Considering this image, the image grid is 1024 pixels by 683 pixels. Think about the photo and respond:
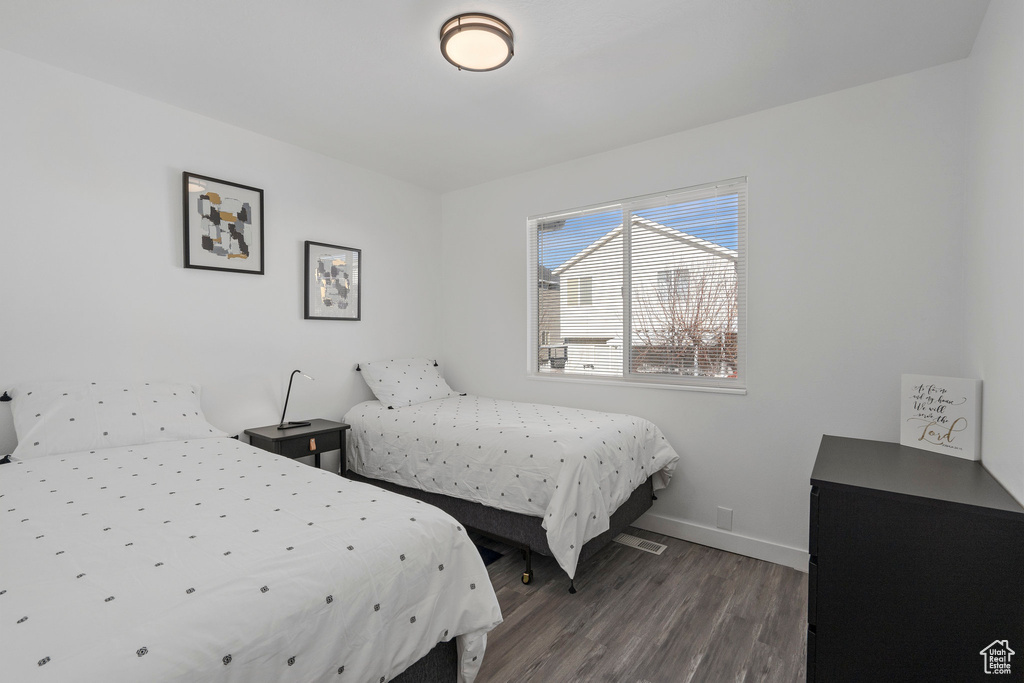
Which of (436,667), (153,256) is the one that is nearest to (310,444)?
(153,256)

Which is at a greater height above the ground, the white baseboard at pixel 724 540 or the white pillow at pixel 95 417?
the white pillow at pixel 95 417

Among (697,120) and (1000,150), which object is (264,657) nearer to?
(1000,150)

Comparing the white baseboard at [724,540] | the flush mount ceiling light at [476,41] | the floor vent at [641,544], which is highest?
the flush mount ceiling light at [476,41]

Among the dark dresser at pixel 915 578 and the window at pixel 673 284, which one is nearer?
the dark dresser at pixel 915 578

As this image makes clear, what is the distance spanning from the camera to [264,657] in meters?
0.98

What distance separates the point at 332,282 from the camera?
3496 mm

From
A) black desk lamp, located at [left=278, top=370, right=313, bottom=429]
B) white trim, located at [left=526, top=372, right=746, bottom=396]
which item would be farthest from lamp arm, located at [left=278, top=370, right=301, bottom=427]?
white trim, located at [left=526, top=372, right=746, bottom=396]

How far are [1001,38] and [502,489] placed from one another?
8.80 feet

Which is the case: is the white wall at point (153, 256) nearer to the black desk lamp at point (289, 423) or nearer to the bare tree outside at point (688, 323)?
the black desk lamp at point (289, 423)

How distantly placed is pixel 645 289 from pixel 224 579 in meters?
2.84

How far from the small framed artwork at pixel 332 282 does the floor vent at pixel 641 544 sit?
2452 mm

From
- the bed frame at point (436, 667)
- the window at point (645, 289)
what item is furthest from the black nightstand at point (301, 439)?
the bed frame at point (436, 667)

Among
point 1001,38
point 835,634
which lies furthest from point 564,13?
point 835,634

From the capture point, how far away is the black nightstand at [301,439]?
111 inches
